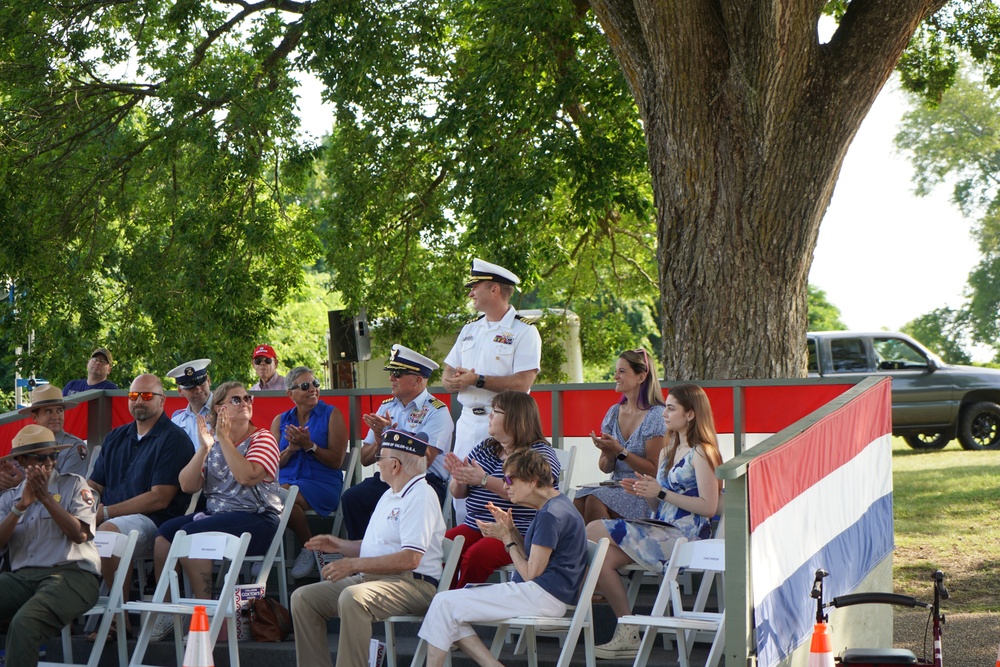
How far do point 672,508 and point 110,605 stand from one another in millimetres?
3441

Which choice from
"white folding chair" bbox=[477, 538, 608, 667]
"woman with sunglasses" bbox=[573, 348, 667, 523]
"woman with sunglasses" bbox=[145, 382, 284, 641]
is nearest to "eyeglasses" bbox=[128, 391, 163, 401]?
"woman with sunglasses" bbox=[145, 382, 284, 641]

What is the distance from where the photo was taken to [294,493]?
8.11m

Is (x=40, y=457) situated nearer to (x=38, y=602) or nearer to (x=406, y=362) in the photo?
(x=38, y=602)

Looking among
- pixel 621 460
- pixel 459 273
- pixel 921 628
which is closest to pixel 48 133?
pixel 459 273

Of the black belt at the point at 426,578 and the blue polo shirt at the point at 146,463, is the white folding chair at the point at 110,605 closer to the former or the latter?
the blue polo shirt at the point at 146,463

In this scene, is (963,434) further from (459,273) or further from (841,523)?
(841,523)

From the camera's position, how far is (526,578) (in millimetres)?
6402

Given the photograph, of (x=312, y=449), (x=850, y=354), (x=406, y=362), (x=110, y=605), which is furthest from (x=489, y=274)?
(x=850, y=354)

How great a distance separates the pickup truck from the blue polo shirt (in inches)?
464

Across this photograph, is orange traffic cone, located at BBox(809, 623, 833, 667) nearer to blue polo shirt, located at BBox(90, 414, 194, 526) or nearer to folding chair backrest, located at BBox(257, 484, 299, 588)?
folding chair backrest, located at BBox(257, 484, 299, 588)

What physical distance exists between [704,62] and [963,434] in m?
10.8

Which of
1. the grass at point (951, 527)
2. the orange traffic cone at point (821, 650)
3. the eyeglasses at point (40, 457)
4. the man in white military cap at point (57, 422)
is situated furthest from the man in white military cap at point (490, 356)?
the grass at point (951, 527)

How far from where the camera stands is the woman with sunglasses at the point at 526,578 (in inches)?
249

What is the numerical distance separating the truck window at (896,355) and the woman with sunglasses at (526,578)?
42.7 feet
